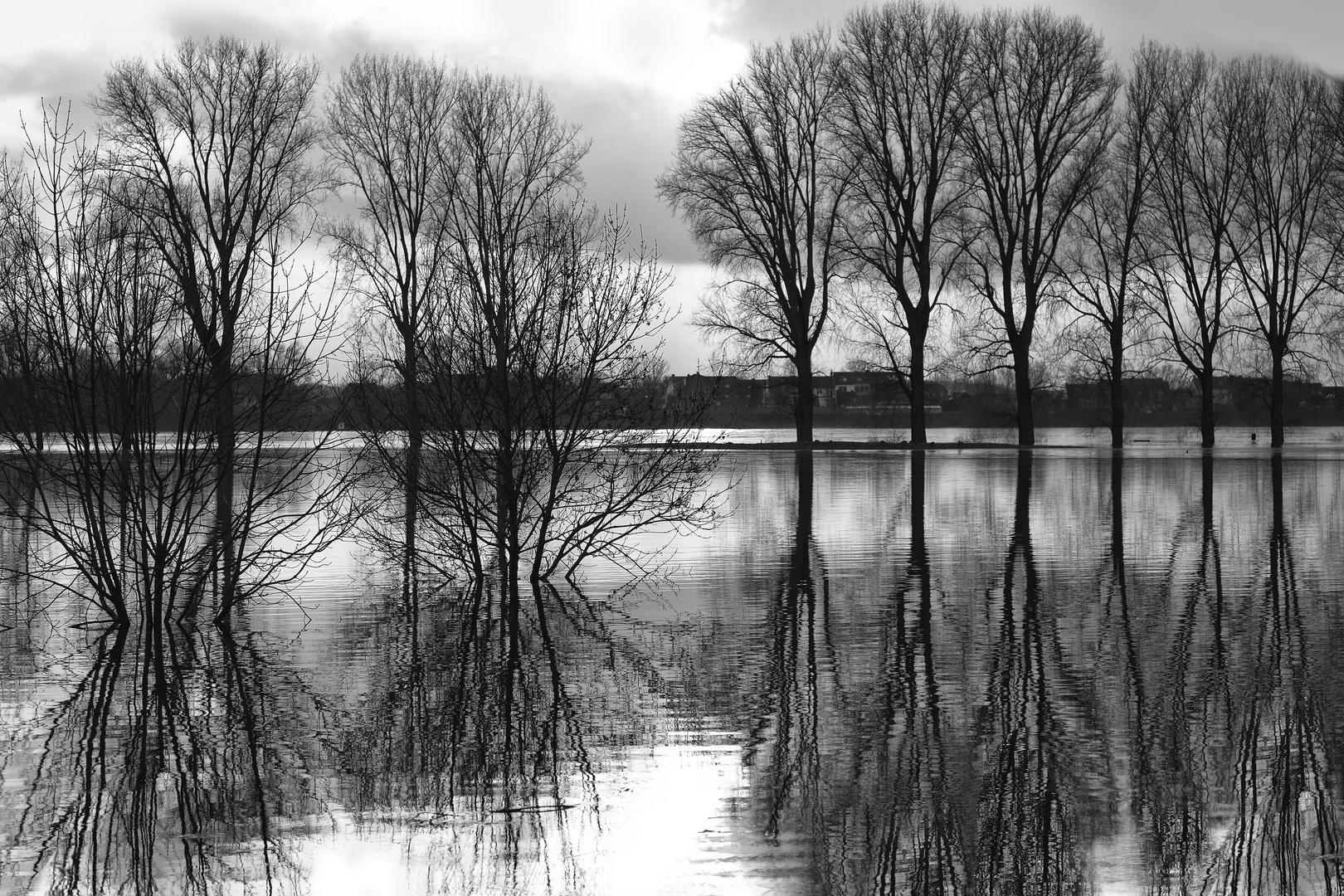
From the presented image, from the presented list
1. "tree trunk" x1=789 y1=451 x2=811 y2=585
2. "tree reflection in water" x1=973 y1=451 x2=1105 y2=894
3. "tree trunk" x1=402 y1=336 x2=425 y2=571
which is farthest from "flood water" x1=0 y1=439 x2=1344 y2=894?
"tree trunk" x1=402 y1=336 x2=425 y2=571

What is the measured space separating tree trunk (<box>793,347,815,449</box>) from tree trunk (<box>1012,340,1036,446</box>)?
28.4ft

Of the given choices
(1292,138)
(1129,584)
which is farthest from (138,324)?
(1292,138)

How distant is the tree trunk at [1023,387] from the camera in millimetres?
55812

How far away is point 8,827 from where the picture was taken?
6.32m

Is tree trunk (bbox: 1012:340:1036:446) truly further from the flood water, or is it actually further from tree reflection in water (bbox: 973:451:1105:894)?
tree reflection in water (bbox: 973:451:1105:894)

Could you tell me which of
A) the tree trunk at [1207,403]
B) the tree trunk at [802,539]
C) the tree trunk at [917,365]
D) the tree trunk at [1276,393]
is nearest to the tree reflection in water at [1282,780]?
the tree trunk at [802,539]

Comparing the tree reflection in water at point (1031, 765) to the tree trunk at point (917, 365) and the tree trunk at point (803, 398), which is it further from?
the tree trunk at point (803, 398)

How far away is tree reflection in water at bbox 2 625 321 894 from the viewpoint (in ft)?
19.0

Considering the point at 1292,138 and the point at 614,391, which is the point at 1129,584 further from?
the point at 1292,138

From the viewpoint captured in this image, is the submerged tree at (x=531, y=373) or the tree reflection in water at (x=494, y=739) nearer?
the tree reflection in water at (x=494, y=739)

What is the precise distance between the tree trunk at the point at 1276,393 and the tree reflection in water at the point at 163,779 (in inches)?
2133

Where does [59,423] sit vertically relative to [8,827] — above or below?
above

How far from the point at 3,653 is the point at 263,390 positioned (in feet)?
10.0

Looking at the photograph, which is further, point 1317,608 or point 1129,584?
point 1129,584
